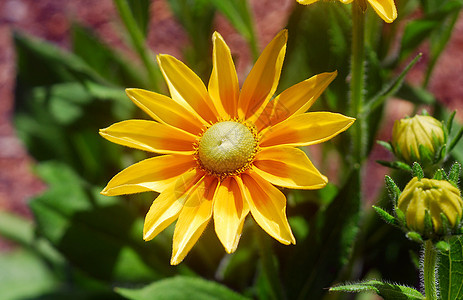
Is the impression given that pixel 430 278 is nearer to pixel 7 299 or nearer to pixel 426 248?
pixel 426 248

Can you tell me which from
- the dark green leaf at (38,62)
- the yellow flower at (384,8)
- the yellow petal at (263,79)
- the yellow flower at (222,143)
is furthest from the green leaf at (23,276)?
the yellow flower at (384,8)

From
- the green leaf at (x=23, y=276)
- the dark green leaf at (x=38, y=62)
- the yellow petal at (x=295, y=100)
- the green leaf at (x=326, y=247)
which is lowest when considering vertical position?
the green leaf at (x=23, y=276)

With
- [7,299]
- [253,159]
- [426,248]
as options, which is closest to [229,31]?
[7,299]

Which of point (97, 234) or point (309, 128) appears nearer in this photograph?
point (309, 128)

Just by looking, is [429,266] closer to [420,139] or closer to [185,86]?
[420,139]

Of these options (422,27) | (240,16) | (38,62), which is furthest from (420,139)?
(38,62)

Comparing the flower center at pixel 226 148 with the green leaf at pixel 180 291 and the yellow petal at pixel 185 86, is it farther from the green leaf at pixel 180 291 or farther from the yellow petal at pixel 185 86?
the green leaf at pixel 180 291

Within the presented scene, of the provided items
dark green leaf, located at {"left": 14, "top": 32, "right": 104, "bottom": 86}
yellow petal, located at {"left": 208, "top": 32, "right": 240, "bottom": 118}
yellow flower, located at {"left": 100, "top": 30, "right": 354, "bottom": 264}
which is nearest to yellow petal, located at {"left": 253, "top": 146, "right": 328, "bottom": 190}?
yellow flower, located at {"left": 100, "top": 30, "right": 354, "bottom": 264}
